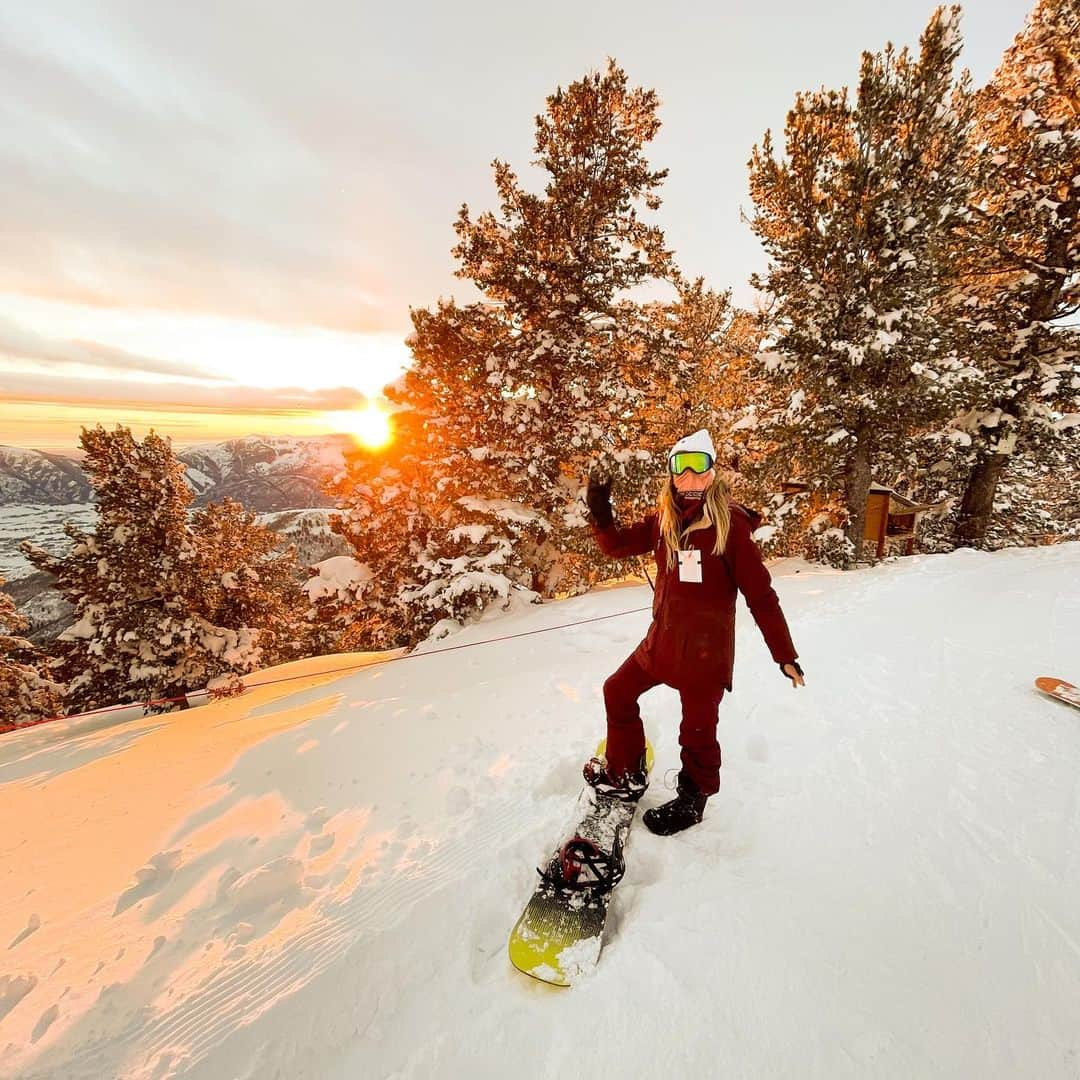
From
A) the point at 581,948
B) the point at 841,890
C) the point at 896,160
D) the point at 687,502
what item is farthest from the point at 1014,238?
the point at 581,948

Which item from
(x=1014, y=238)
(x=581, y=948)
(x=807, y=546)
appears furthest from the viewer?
(x=807, y=546)

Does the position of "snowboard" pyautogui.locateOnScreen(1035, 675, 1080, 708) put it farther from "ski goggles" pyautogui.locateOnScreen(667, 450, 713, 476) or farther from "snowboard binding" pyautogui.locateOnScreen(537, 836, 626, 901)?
"snowboard binding" pyautogui.locateOnScreen(537, 836, 626, 901)

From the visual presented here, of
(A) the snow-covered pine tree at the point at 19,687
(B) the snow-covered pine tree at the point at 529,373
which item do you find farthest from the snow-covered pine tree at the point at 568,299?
(A) the snow-covered pine tree at the point at 19,687

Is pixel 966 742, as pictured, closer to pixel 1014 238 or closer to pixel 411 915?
pixel 411 915

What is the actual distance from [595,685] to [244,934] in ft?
12.1

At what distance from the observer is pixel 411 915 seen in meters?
2.66

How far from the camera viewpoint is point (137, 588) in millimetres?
13688

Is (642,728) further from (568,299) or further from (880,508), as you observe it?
(880,508)

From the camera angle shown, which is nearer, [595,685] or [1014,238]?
[595,685]

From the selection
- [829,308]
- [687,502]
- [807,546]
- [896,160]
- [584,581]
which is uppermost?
[896,160]

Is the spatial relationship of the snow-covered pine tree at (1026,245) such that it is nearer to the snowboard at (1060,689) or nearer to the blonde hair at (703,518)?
the snowboard at (1060,689)

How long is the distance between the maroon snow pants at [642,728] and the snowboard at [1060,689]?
11.7 feet

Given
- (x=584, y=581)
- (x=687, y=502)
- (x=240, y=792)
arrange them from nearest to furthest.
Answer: (x=687, y=502) → (x=240, y=792) → (x=584, y=581)

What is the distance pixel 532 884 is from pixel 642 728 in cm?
118
